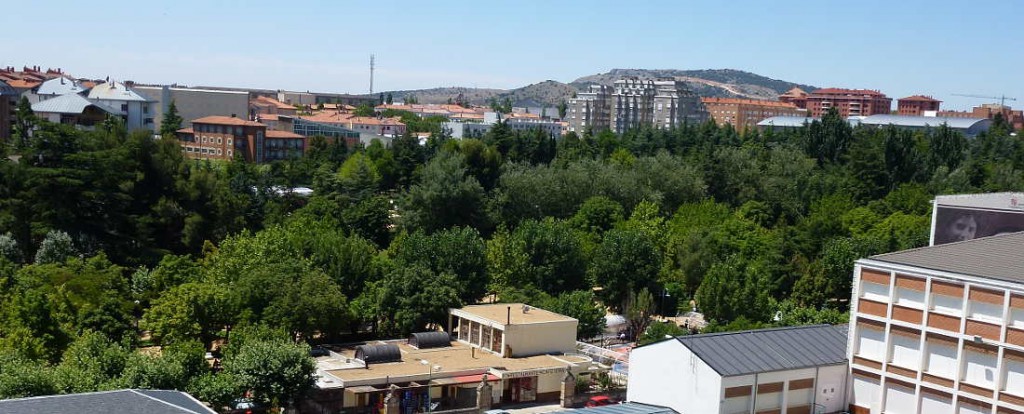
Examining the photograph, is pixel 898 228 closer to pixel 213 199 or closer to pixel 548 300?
pixel 548 300

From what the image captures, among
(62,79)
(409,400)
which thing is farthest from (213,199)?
(62,79)

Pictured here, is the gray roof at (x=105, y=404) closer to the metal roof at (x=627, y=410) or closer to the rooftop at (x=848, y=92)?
the metal roof at (x=627, y=410)

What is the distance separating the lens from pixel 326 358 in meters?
30.2

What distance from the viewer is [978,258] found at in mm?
21062

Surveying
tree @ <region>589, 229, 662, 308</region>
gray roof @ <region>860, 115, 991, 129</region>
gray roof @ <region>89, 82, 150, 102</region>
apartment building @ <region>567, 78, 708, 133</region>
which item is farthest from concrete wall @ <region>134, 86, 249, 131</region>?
gray roof @ <region>860, 115, 991, 129</region>

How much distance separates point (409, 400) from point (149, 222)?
707 inches

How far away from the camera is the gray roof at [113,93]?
76688 mm

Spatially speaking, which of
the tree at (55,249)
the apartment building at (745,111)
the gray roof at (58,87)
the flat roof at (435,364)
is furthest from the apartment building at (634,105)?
the flat roof at (435,364)

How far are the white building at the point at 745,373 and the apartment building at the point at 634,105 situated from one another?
11405 centimetres

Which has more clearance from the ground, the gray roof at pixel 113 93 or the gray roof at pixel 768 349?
the gray roof at pixel 113 93

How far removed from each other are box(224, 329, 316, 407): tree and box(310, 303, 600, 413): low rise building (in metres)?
1.04

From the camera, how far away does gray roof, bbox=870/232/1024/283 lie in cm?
2027

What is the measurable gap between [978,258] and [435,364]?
1506cm

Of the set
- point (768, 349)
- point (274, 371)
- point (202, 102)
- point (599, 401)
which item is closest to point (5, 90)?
point (202, 102)
